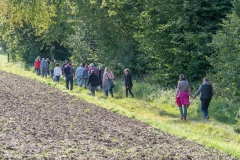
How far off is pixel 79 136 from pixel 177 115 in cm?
762

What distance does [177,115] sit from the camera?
1953 cm

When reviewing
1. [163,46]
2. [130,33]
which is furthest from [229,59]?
[130,33]

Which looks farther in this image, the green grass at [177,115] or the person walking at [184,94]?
the person walking at [184,94]

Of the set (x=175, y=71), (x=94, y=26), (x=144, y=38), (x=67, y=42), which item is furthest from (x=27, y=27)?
(x=175, y=71)

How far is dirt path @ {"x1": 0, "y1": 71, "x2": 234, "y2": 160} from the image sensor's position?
34.3ft

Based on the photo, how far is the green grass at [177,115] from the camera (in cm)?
1445

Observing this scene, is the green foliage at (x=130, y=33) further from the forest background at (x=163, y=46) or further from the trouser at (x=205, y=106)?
the trouser at (x=205, y=106)

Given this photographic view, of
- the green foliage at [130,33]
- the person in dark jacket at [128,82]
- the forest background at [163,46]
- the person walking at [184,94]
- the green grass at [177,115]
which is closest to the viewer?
the green grass at [177,115]

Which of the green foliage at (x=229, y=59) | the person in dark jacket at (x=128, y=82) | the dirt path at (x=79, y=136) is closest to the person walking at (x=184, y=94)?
the dirt path at (x=79, y=136)

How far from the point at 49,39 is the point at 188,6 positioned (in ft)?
68.3

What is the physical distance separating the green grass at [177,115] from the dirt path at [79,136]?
70cm

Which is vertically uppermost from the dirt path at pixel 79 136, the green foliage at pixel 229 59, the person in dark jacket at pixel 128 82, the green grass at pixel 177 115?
the green foliage at pixel 229 59

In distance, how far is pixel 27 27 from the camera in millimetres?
46281

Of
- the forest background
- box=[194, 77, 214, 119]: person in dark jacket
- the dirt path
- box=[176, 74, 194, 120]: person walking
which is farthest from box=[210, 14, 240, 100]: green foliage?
the dirt path
